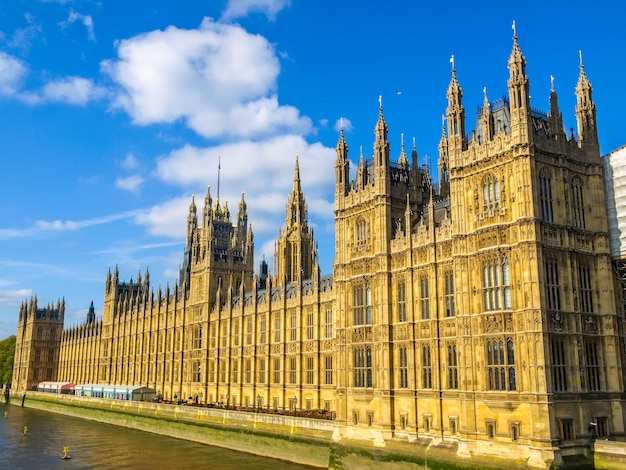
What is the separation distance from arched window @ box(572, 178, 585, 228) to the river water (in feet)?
102

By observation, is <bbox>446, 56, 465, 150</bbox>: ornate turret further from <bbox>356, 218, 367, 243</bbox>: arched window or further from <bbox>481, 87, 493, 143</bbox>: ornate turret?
<bbox>356, 218, 367, 243</bbox>: arched window

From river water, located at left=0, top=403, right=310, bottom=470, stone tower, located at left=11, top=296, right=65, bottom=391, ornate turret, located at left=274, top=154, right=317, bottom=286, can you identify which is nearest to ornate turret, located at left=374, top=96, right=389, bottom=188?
river water, located at left=0, top=403, right=310, bottom=470

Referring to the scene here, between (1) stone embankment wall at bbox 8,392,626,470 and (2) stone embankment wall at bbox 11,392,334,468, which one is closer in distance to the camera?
(1) stone embankment wall at bbox 8,392,626,470

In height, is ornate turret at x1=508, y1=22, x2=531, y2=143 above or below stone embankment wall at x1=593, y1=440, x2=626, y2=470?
above

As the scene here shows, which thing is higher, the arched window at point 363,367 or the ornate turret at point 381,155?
the ornate turret at point 381,155

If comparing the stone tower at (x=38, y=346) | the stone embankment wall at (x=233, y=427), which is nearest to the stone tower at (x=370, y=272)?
the stone embankment wall at (x=233, y=427)

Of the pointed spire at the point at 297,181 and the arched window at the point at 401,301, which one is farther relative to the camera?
the pointed spire at the point at 297,181

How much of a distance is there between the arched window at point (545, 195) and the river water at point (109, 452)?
99.8ft

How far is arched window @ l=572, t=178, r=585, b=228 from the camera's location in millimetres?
45656

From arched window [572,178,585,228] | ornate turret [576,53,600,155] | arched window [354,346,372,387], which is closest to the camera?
arched window [572,178,585,228]

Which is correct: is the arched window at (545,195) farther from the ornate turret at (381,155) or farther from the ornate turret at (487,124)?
the ornate turret at (381,155)

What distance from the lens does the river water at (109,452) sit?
61.4 m

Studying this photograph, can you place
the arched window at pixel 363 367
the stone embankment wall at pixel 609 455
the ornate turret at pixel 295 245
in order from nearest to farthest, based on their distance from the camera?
1. the stone embankment wall at pixel 609 455
2. the arched window at pixel 363 367
3. the ornate turret at pixel 295 245

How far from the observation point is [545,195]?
43875 millimetres
